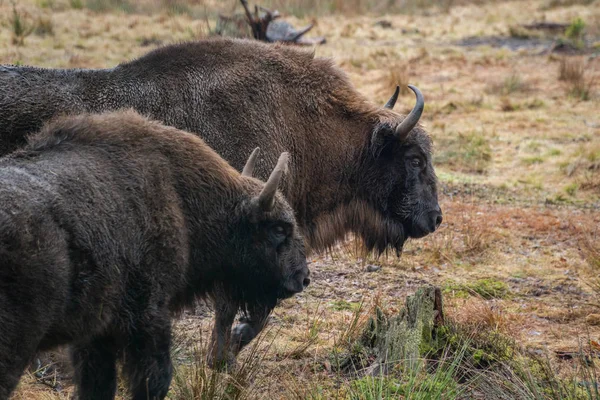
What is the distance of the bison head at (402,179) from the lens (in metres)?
7.06

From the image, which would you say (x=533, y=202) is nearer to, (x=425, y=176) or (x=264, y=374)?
(x=425, y=176)

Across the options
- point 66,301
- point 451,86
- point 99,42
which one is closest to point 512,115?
point 451,86

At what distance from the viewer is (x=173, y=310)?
506 cm

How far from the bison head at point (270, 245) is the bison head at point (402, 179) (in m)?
1.95

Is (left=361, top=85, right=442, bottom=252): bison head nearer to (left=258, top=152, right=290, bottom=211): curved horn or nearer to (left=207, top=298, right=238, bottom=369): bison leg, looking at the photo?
(left=207, top=298, right=238, bottom=369): bison leg

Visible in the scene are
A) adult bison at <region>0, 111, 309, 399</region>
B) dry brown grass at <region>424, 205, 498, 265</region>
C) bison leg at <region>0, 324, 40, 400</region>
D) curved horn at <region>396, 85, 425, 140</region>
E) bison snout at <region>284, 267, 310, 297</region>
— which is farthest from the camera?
dry brown grass at <region>424, 205, 498, 265</region>

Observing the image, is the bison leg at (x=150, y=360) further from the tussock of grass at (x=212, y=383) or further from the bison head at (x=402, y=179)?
the bison head at (x=402, y=179)

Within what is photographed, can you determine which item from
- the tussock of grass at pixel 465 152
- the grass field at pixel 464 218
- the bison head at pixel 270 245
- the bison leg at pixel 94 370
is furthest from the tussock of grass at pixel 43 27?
the bison leg at pixel 94 370

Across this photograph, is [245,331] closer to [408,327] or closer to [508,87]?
[408,327]

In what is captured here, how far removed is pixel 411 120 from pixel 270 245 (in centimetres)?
221

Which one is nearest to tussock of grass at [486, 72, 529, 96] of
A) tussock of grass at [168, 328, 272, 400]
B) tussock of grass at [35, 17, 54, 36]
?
tussock of grass at [35, 17, 54, 36]

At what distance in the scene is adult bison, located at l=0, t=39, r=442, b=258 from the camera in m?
5.70

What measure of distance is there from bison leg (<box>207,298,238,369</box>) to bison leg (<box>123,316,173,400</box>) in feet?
2.42

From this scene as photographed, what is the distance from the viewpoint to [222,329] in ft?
19.4
